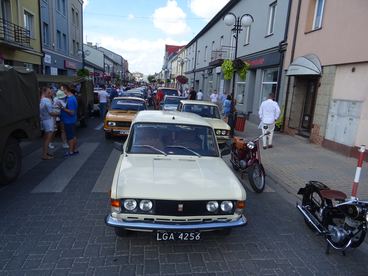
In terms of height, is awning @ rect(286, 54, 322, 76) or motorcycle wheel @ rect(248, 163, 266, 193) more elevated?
awning @ rect(286, 54, 322, 76)

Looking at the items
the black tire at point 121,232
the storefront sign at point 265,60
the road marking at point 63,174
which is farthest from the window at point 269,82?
the black tire at point 121,232

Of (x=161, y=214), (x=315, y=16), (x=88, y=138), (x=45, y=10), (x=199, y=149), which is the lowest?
(x=88, y=138)

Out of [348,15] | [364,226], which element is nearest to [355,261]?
[364,226]

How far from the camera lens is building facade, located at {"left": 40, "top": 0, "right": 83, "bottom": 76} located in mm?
24453

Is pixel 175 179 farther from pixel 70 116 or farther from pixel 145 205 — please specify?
pixel 70 116

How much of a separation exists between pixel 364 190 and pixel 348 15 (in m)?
6.31

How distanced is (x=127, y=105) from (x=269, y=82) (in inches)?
331

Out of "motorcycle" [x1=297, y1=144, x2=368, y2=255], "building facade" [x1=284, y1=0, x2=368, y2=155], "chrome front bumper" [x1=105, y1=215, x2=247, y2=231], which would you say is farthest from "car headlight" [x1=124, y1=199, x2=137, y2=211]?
"building facade" [x1=284, y1=0, x2=368, y2=155]

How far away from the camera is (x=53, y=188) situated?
18.5ft

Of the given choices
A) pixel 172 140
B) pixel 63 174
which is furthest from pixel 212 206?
pixel 63 174

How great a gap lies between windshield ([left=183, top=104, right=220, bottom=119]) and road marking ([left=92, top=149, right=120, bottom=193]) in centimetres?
349

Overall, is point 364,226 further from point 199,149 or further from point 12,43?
point 12,43

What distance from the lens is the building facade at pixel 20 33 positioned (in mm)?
16766

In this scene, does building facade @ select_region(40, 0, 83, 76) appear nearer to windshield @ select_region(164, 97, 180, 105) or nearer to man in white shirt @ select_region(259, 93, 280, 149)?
windshield @ select_region(164, 97, 180, 105)
